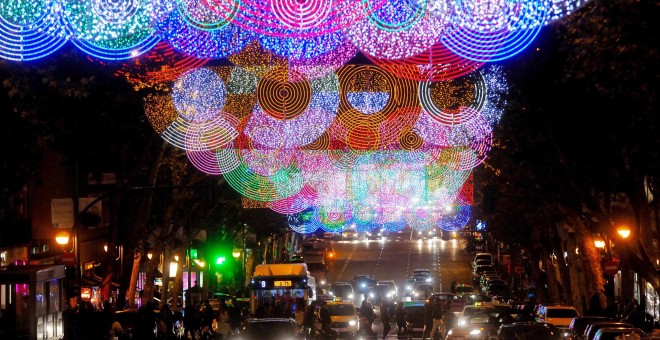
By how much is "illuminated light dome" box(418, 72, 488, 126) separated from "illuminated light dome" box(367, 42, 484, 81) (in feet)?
3.75

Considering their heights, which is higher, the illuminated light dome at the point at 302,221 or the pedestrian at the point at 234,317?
the illuminated light dome at the point at 302,221

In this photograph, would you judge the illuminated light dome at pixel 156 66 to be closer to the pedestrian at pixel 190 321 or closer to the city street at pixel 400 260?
the pedestrian at pixel 190 321

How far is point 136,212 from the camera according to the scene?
3656 centimetres

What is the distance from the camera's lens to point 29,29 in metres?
18.4

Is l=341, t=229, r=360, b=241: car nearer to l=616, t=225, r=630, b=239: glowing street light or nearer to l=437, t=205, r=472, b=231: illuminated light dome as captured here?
l=437, t=205, r=472, b=231: illuminated light dome

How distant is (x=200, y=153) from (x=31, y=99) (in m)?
26.7

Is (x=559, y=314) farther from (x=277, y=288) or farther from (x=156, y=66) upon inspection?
(x=156, y=66)

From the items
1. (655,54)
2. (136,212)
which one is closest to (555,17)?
(655,54)

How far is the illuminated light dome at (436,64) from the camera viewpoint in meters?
24.8

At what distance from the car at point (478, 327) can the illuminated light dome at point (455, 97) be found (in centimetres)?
669

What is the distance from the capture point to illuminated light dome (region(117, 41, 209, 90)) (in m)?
25.5

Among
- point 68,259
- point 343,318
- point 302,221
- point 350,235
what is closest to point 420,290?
point 343,318

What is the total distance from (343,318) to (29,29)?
23.1 m

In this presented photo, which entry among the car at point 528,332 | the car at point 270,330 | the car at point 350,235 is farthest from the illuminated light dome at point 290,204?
the car at point 350,235
